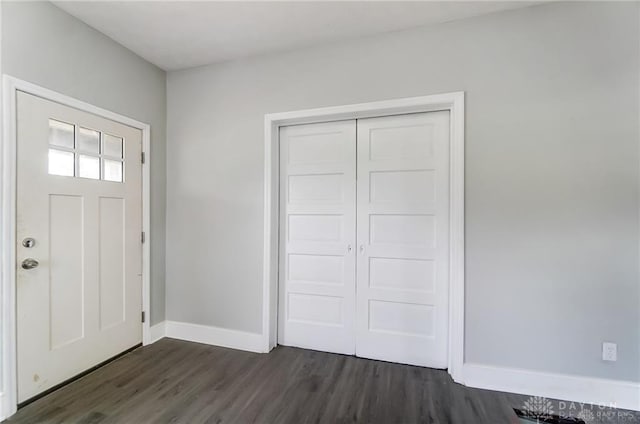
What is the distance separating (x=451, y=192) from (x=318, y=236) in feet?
3.91

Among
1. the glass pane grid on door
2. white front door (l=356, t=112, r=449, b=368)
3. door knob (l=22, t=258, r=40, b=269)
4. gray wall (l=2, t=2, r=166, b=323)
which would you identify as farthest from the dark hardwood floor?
the glass pane grid on door

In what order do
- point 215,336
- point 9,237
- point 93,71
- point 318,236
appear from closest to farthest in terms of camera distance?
point 9,237 < point 93,71 < point 318,236 < point 215,336

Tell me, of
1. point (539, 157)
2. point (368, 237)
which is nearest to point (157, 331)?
point (368, 237)

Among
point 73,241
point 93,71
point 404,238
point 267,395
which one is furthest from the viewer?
point 404,238

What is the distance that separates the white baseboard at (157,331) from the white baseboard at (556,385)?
2797 mm

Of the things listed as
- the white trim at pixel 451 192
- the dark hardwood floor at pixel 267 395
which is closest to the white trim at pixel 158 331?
the dark hardwood floor at pixel 267 395

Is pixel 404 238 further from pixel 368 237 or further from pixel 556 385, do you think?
pixel 556 385

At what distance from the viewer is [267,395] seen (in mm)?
1976

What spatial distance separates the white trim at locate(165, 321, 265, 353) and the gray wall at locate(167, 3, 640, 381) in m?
1.83

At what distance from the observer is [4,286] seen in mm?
1734

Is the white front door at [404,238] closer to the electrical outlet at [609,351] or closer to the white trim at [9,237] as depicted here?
the electrical outlet at [609,351]

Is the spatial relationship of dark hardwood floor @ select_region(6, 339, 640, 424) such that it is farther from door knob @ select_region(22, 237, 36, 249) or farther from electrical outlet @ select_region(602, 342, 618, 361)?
door knob @ select_region(22, 237, 36, 249)

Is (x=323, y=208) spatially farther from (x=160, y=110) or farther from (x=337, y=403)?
(x=160, y=110)

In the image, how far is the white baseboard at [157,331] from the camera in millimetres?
2754
